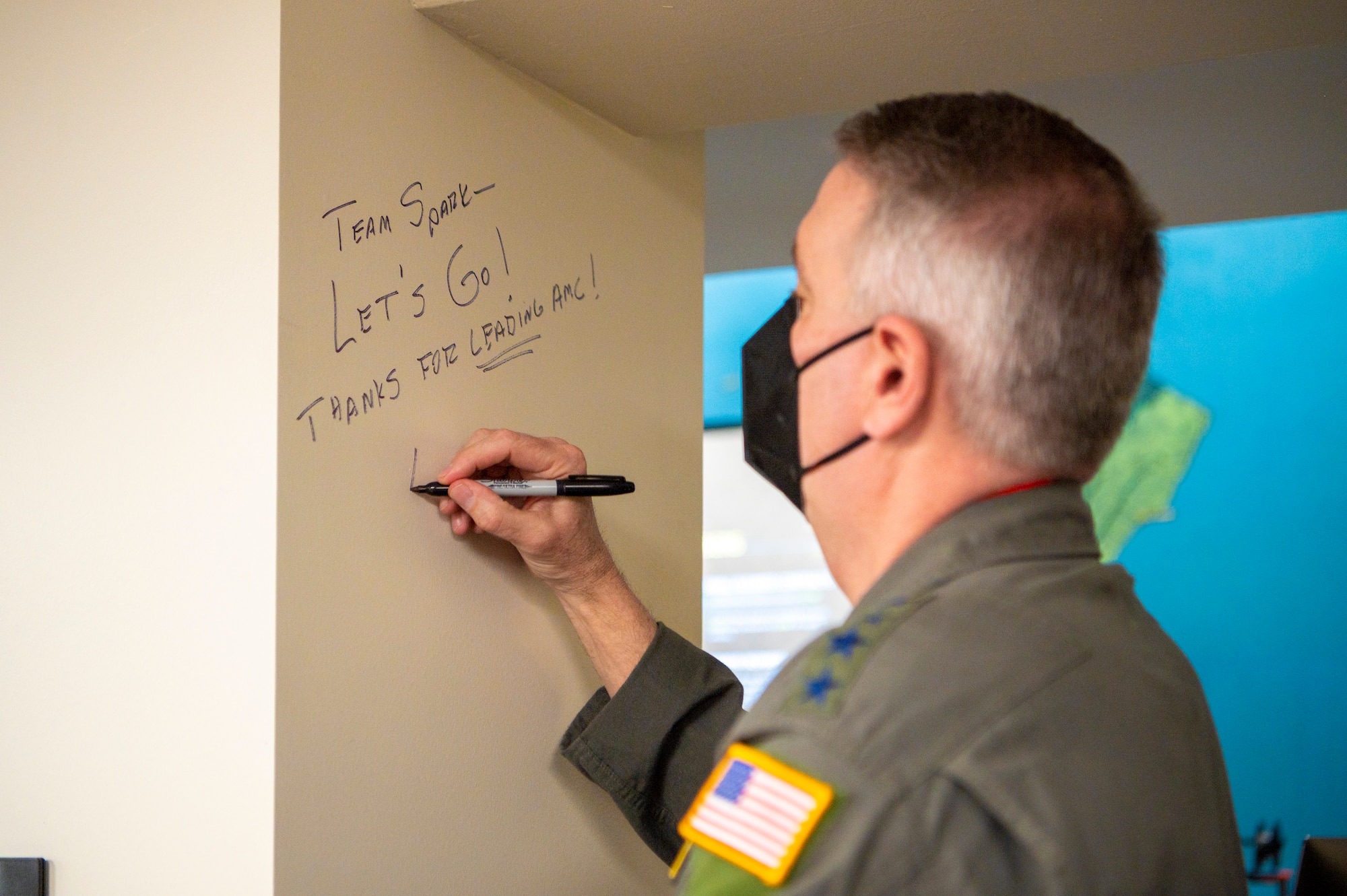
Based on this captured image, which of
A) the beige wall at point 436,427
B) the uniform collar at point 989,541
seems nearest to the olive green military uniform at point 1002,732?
the uniform collar at point 989,541

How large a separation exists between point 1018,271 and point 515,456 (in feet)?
1.78

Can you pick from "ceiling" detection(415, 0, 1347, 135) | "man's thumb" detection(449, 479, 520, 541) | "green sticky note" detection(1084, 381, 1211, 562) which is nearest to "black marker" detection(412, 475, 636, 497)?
"man's thumb" detection(449, 479, 520, 541)

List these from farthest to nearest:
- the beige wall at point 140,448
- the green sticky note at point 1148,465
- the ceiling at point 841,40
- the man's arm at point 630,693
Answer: the green sticky note at point 1148,465 → the man's arm at point 630,693 → the ceiling at point 841,40 → the beige wall at point 140,448

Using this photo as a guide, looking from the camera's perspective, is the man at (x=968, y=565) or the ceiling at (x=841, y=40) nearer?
the man at (x=968, y=565)

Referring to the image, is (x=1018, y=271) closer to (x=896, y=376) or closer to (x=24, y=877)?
(x=896, y=376)

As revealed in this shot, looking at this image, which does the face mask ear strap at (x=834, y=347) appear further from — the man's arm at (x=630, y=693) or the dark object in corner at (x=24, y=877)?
the dark object in corner at (x=24, y=877)

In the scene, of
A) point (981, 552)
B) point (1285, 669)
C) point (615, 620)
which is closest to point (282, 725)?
point (615, 620)

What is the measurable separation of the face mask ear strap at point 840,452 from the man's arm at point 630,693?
38cm

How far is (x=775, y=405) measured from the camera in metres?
0.93

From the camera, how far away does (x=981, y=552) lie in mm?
695

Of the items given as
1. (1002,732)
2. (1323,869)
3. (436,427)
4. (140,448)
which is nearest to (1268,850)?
(1323,869)

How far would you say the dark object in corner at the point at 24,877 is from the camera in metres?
0.91

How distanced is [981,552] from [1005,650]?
8 centimetres

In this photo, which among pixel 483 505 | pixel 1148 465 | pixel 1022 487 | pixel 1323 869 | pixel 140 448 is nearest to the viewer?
pixel 1022 487
